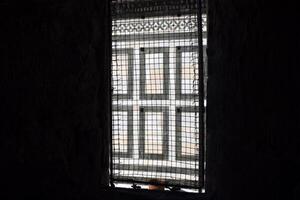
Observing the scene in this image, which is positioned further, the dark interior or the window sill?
the window sill

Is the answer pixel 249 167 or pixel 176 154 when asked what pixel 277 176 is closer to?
pixel 249 167

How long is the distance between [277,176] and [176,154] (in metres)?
0.41

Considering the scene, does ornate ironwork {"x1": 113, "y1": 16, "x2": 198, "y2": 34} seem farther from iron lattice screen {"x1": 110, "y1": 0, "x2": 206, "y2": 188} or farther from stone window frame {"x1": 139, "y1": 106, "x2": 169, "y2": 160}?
stone window frame {"x1": 139, "y1": 106, "x2": 169, "y2": 160}

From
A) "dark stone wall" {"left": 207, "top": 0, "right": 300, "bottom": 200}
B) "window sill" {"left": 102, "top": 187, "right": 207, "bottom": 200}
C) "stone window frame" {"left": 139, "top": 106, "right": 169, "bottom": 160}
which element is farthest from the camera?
"stone window frame" {"left": 139, "top": 106, "right": 169, "bottom": 160}

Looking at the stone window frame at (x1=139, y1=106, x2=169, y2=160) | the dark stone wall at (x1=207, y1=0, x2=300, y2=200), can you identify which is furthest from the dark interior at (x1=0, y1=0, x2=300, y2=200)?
the stone window frame at (x1=139, y1=106, x2=169, y2=160)

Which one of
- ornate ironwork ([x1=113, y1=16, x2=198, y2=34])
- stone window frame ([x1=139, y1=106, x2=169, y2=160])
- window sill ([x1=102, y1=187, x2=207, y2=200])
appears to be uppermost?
ornate ironwork ([x1=113, y1=16, x2=198, y2=34])

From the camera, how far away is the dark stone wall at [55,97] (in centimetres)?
92

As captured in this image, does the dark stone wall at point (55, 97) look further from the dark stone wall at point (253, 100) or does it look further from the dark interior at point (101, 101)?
the dark stone wall at point (253, 100)

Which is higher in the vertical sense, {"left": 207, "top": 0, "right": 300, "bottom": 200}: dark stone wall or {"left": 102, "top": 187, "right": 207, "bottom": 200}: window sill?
{"left": 207, "top": 0, "right": 300, "bottom": 200}: dark stone wall

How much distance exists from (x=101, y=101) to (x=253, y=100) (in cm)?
46

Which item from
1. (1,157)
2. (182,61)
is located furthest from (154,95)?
(1,157)

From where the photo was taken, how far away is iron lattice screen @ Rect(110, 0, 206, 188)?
976mm

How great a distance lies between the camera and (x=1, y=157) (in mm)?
980

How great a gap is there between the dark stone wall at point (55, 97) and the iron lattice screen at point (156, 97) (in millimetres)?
76
